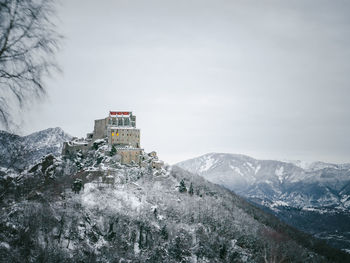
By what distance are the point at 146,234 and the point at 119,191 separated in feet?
54.8

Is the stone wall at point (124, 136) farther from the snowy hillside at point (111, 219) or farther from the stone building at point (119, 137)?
the snowy hillside at point (111, 219)

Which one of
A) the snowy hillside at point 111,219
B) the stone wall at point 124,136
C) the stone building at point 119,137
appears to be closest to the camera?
the snowy hillside at point 111,219

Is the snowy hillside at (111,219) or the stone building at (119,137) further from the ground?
the stone building at (119,137)

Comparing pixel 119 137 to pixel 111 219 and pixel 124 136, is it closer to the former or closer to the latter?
pixel 124 136

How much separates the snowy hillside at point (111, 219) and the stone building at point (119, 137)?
170 inches

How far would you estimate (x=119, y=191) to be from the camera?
8619 centimetres

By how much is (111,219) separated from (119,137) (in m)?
35.2

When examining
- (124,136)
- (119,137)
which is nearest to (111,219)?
(119,137)

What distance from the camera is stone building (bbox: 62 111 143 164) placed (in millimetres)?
100188

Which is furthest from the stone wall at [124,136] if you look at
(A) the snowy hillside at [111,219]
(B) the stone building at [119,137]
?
(A) the snowy hillside at [111,219]

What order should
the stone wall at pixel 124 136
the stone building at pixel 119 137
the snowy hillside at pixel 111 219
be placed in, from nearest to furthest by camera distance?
the snowy hillside at pixel 111 219, the stone building at pixel 119 137, the stone wall at pixel 124 136

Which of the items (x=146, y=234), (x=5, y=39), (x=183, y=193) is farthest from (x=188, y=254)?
(x=5, y=39)

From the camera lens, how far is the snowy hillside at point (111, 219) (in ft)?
192

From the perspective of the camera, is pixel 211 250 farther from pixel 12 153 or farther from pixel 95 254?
pixel 12 153
